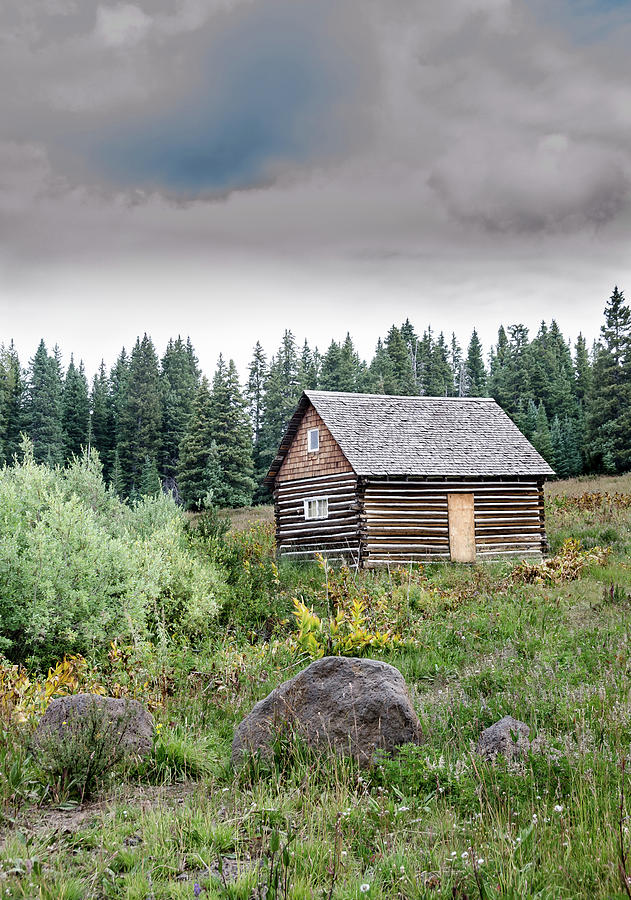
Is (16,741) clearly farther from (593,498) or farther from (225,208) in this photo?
(593,498)

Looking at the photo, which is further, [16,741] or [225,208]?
[225,208]

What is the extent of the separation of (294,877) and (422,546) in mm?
20653

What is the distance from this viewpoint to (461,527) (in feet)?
79.6

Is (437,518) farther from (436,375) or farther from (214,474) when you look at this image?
(436,375)

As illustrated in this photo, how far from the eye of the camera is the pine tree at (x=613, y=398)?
4812 cm

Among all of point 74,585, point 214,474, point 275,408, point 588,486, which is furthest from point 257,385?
point 74,585

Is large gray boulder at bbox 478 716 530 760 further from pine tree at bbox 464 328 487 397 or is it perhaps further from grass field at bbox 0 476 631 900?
pine tree at bbox 464 328 487 397

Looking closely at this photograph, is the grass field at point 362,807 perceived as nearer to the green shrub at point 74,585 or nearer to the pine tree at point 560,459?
the green shrub at point 74,585

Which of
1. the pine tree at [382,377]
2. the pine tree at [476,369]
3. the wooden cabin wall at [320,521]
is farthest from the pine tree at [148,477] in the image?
the pine tree at [476,369]

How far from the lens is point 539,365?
70750mm

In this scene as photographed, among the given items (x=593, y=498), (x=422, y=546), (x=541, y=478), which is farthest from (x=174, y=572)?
(x=593, y=498)

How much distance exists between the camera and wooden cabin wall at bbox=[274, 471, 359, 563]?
23047mm

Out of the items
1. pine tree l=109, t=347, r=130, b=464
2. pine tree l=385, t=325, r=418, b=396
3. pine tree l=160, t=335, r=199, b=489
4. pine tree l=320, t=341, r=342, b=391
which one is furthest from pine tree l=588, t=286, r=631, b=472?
pine tree l=109, t=347, r=130, b=464

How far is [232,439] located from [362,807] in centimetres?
4711
